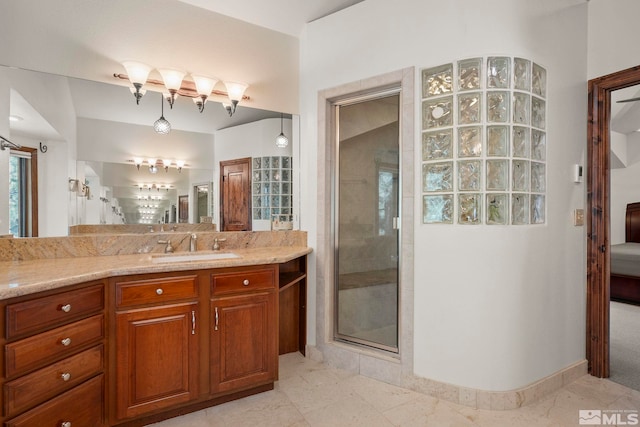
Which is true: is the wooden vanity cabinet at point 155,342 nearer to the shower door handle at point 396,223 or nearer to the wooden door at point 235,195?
the wooden door at point 235,195

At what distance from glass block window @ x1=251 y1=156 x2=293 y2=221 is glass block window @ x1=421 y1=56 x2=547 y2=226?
121 centimetres

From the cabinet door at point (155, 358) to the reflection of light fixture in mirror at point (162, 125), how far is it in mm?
1303

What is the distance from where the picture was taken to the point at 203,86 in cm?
252

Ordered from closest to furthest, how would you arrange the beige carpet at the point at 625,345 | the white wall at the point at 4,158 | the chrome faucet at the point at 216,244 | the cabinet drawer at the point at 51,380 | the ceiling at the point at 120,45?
1. the cabinet drawer at the point at 51,380
2. the white wall at the point at 4,158
3. the ceiling at the point at 120,45
4. the beige carpet at the point at 625,345
5. the chrome faucet at the point at 216,244

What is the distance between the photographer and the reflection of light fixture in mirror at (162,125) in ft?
8.21

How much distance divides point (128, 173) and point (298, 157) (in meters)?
1.28

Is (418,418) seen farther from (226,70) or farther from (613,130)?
(613,130)

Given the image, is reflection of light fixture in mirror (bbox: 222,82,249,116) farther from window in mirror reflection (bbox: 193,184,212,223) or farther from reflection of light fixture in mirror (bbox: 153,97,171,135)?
window in mirror reflection (bbox: 193,184,212,223)

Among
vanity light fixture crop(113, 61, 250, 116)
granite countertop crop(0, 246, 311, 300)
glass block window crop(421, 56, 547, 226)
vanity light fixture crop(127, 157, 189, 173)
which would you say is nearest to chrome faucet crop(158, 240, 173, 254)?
granite countertop crop(0, 246, 311, 300)

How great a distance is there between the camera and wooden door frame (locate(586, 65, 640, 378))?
8.05 feet

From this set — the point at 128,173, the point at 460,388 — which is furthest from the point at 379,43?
the point at 460,388

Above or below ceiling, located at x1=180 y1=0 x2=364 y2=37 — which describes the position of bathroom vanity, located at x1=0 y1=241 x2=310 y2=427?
below

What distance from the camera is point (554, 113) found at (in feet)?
7.53

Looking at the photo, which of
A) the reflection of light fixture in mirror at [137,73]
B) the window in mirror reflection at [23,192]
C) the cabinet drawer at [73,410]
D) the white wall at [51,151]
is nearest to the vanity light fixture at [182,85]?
the reflection of light fixture in mirror at [137,73]
